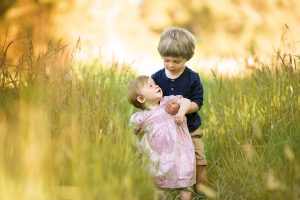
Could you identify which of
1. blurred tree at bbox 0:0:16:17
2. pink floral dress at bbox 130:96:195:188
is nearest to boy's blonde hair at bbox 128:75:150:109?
pink floral dress at bbox 130:96:195:188

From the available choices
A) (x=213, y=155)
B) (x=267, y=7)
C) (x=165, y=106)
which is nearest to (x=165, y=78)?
(x=165, y=106)

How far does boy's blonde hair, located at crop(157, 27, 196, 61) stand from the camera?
3281 millimetres

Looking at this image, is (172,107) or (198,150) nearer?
(172,107)

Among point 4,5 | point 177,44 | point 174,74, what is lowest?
point 174,74

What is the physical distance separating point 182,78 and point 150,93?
0.89 ft

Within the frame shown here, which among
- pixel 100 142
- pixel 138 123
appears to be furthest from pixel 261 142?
pixel 100 142

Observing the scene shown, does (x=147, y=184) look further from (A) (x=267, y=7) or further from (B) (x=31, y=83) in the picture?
(A) (x=267, y=7)

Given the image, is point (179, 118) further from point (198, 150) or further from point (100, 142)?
point (100, 142)

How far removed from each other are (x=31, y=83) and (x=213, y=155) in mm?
1403

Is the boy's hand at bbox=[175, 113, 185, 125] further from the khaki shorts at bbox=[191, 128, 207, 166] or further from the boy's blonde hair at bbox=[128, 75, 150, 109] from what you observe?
the khaki shorts at bbox=[191, 128, 207, 166]

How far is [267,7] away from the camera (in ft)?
40.8

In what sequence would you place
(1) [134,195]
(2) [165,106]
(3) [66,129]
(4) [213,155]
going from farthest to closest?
(4) [213,155]
(2) [165,106]
(3) [66,129]
(1) [134,195]

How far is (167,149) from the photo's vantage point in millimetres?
3182

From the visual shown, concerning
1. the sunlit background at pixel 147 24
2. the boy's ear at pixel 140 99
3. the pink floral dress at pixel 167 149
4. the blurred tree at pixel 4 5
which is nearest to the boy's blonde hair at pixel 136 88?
Result: the boy's ear at pixel 140 99
